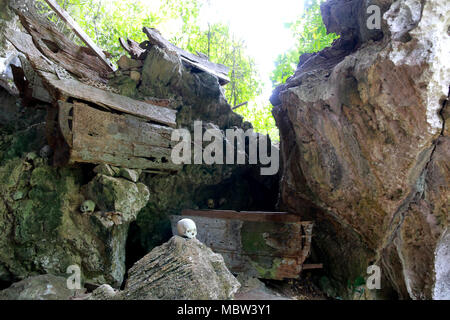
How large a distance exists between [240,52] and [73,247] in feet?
38.1

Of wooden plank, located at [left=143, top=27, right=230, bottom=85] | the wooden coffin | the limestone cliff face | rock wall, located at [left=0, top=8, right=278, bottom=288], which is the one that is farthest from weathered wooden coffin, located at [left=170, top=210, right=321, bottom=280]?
wooden plank, located at [left=143, top=27, right=230, bottom=85]

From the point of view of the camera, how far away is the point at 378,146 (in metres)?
5.12

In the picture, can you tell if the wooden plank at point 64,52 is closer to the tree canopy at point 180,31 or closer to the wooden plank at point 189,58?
the wooden plank at point 189,58

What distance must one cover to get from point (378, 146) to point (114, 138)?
16.5 ft

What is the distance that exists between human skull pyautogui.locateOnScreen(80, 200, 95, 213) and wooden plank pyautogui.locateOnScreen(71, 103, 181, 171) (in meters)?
0.78

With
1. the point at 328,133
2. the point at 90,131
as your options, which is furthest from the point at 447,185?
the point at 90,131

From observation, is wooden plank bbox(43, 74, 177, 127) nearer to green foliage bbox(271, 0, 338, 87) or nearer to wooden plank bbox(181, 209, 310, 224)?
wooden plank bbox(181, 209, 310, 224)

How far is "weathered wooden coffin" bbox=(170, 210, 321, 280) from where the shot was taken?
19.7 ft

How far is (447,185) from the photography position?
5406 mm

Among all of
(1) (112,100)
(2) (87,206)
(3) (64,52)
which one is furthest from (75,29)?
(2) (87,206)

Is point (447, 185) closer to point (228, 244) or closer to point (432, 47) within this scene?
point (432, 47)

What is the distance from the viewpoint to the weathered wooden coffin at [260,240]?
5992 mm

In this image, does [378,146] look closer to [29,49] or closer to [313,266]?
[313,266]

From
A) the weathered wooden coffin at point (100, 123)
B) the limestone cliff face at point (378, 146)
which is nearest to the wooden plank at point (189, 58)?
the weathered wooden coffin at point (100, 123)
